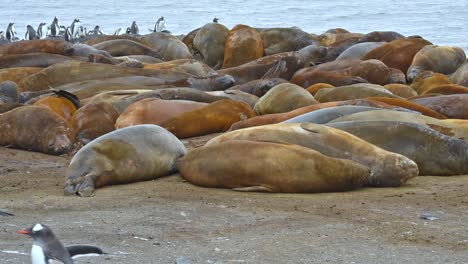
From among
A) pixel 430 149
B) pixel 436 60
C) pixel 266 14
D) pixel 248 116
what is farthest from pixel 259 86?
pixel 266 14

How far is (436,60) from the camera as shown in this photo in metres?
11.6

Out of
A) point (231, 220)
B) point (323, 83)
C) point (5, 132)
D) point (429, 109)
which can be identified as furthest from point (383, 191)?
point (323, 83)

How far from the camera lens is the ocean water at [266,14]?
33406 millimetres

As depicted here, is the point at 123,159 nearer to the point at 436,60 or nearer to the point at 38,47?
the point at 38,47

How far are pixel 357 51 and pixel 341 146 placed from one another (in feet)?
19.5

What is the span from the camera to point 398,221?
507 centimetres

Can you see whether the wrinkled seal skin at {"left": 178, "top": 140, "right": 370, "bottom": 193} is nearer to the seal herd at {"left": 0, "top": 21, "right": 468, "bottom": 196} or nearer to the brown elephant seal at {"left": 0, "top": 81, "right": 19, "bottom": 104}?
the seal herd at {"left": 0, "top": 21, "right": 468, "bottom": 196}

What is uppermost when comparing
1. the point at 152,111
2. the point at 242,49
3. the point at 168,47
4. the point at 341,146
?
the point at 341,146

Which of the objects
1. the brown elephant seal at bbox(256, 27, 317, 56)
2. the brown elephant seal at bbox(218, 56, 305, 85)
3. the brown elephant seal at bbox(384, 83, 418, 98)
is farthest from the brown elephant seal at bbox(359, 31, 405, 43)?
the brown elephant seal at bbox(384, 83, 418, 98)

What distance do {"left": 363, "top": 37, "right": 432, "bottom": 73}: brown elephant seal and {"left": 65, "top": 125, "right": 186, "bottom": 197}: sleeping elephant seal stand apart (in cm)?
546

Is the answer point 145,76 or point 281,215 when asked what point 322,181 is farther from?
point 145,76

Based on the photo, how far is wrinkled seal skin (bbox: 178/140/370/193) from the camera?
19.5ft

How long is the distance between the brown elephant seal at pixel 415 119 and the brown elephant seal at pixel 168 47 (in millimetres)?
7058

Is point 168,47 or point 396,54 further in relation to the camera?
point 168,47
